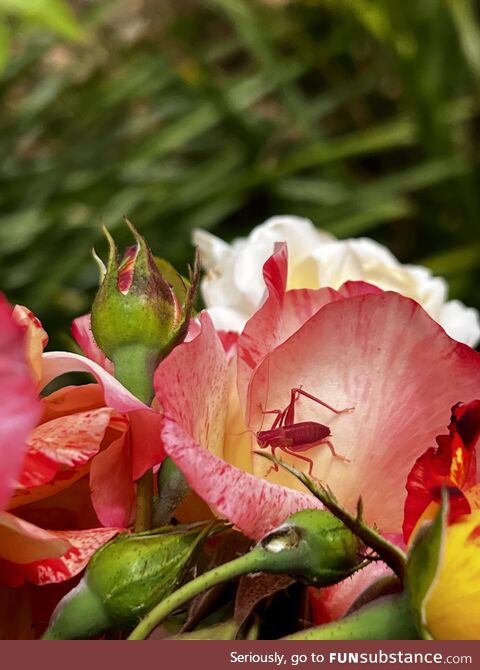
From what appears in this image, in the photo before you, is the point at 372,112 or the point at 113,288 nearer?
the point at 113,288

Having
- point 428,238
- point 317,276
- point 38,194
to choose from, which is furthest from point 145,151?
point 317,276

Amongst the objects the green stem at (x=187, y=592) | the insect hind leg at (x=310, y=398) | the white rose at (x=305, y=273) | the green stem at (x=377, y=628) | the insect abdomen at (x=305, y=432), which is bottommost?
the green stem at (x=377, y=628)

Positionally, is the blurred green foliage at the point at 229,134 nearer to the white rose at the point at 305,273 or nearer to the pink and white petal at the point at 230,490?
the white rose at the point at 305,273

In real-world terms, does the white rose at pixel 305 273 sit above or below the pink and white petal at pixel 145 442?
above

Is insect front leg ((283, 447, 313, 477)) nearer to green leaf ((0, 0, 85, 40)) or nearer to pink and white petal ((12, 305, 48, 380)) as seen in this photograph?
pink and white petal ((12, 305, 48, 380))

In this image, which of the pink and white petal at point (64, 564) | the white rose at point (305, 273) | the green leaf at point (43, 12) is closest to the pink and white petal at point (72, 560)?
the pink and white petal at point (64, 564)

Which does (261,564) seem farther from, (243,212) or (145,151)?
(243,212)
